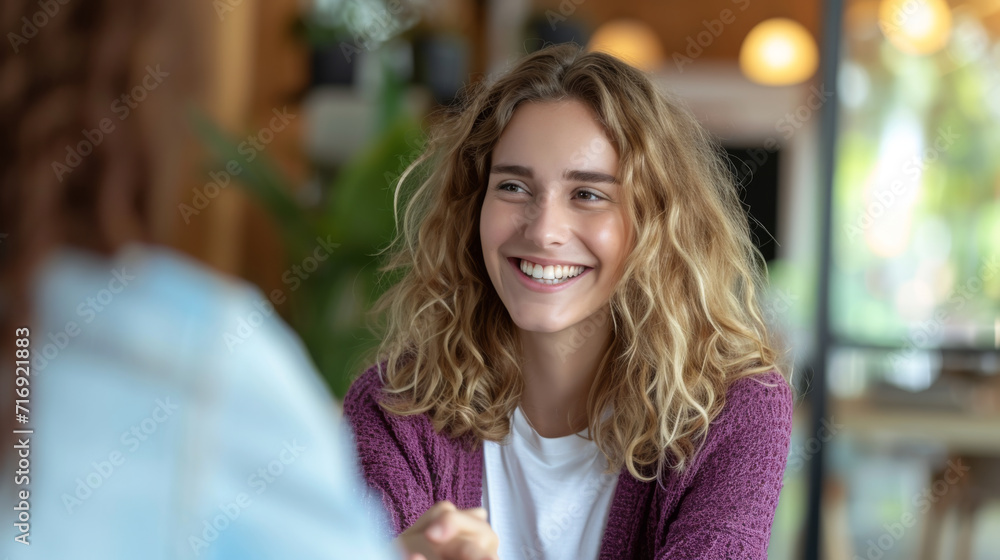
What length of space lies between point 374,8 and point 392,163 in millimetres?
1097

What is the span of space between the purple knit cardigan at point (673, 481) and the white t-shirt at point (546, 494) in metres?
0.03

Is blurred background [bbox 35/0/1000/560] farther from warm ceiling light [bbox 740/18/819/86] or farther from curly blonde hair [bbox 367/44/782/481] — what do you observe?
curly blonde hair [bbox 367/44/782/481]

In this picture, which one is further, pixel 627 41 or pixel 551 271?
pixel 627 41

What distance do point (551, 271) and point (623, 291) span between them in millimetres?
105

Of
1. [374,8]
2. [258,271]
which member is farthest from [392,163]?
[258,271]

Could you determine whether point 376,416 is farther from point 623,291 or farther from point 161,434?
point 161,434

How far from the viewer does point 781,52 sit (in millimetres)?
4168

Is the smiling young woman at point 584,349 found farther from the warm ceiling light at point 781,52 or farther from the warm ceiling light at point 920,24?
the warm ceiling light at point 781,52

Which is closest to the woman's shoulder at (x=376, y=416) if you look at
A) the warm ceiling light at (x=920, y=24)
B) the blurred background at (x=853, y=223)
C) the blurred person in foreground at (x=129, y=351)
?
the blurred person in foreground at (x=129, y=351)

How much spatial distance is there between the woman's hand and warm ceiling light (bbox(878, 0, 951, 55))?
11.2 feet

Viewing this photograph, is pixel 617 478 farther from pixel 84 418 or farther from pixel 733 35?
pixel 733 35

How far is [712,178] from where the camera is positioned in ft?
4.05

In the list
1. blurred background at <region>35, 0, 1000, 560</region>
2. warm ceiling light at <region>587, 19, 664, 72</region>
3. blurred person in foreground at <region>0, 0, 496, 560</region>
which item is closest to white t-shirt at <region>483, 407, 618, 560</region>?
blurred person in foreground at <region>0, 0, 496, 560</region>

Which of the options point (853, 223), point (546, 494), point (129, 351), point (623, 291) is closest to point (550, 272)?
point (623, 291)
